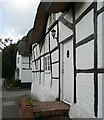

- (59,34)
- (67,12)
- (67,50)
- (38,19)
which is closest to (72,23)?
(67,12)

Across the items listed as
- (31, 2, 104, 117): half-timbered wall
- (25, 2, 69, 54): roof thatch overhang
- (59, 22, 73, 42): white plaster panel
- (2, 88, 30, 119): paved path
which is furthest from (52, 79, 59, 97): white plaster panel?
(25, 2, 69, 54): roof thatch overhang

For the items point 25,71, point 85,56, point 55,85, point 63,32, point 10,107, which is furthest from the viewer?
point 25,71

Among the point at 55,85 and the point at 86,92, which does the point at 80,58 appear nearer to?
the point at 86,92

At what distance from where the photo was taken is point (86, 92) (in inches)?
189

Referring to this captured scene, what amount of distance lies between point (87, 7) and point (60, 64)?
3.11m

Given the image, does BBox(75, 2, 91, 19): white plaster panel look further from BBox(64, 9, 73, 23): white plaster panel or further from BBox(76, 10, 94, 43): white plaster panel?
BBox(64, 9, 73, 23): white plaster panel

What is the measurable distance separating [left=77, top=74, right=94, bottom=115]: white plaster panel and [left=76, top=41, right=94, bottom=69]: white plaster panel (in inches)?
9.1

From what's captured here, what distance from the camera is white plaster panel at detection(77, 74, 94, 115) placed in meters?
4.49

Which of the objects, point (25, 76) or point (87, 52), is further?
point (25, 76)

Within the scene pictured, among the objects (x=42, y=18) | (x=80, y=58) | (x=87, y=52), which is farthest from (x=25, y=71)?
(x=87, y=52)

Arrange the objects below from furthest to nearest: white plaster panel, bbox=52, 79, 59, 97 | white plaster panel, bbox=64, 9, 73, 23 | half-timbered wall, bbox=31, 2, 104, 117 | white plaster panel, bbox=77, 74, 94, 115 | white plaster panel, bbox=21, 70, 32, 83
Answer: white plaster panel, bbox=21, 70, 32, 83 < white plaster panel, bbox=52, 79, 59, 97 < white plaster panel, bbox=64, 9, 73, 23 < white plaster panel, bbox=77, 74, 94, 115 < half-timbered wall, bbox=31, 2, 104, 117

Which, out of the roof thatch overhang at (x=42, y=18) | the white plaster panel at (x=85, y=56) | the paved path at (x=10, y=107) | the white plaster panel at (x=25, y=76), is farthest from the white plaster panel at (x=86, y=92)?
the white plaster panel at (x=25, y=76)

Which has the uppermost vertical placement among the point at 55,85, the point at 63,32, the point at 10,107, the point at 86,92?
the point at 63,32

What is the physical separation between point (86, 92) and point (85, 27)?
4.85 feet
